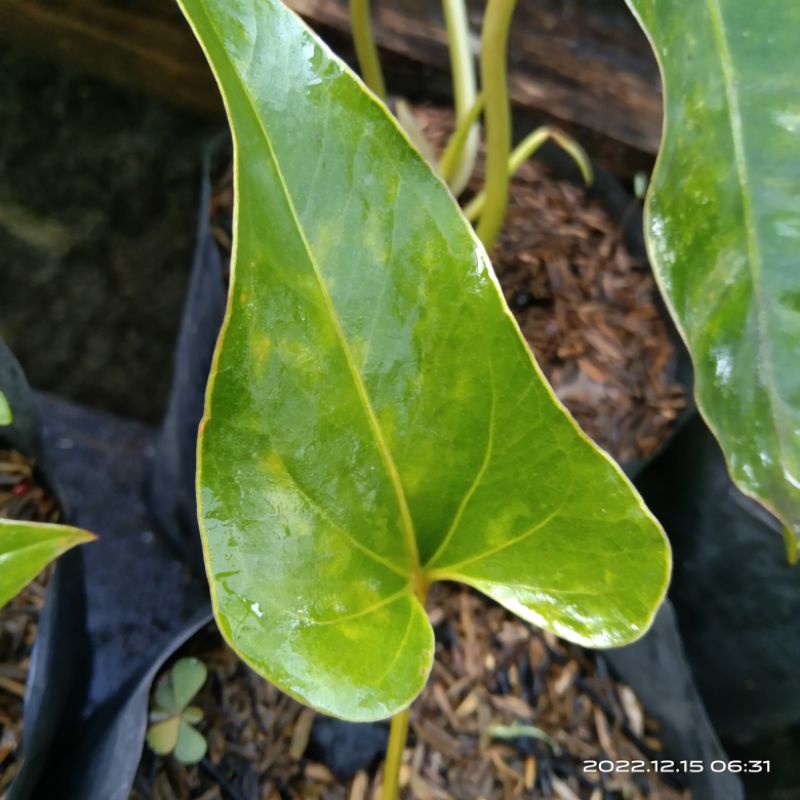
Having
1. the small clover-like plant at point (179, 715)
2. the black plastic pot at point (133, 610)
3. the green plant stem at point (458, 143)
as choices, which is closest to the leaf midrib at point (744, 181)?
the green plant stem at point (458, 143)

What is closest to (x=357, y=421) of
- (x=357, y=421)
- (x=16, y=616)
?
(x=357, y=421)

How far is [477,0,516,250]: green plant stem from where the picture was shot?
0.51 m

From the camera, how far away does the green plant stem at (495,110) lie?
51 cm

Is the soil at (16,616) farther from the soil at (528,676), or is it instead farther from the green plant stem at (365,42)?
the green plant stem at (365,42)

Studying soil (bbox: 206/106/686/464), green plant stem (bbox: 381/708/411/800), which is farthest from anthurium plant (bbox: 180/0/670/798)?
soil (bbox: 206/106/686/464)

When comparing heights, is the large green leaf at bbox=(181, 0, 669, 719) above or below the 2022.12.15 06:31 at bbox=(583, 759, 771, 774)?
above

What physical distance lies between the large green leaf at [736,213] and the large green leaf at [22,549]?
1.19ft

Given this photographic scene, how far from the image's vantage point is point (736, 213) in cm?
40

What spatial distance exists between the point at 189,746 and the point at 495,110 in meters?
0.56

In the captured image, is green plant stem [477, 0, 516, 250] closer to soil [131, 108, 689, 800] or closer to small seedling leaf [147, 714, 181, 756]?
soil [131, 108, 689, 800]

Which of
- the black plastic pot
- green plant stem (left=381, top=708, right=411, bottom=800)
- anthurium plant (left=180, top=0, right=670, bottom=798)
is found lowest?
the black plastic pot

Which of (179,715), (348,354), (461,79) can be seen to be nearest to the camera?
(348,354)

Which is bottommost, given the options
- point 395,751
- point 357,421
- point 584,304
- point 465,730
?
point 465,730

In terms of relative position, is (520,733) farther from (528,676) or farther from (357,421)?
(357,421)
